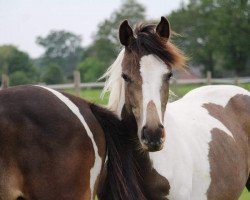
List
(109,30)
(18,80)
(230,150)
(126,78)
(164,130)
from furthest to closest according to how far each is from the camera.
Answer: (109,30) < (18,80) < (230,150) < (126,78) < (164,130)

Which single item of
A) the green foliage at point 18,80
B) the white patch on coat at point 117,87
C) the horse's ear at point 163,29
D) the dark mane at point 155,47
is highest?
the horse's ear at point 163,29

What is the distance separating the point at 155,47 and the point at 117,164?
85cm

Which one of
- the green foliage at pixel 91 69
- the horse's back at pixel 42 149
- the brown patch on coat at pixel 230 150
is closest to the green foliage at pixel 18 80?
the brown patch on coat at pixel 230 150

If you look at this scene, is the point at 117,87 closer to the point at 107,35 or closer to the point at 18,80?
the point at 18,80

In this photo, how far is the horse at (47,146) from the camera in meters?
2.60

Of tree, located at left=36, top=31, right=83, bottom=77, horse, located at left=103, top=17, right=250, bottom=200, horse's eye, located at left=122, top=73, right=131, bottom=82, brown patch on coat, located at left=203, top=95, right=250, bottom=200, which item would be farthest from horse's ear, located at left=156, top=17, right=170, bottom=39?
tree, located at left=36, top=31, right=83, bottom=77

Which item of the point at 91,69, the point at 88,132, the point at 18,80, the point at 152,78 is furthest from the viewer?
the point at 91,69

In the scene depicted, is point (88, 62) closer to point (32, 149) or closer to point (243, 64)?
point (243, 64)

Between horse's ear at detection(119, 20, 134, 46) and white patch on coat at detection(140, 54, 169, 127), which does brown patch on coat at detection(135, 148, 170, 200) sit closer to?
white patch on coat at detection(140, 54, 169, 127)

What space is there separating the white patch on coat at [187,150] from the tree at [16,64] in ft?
48.5

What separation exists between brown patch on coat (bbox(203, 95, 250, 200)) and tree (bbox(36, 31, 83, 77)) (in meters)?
72.0

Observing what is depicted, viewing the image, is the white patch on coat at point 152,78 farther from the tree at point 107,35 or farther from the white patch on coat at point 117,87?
the tree at point 107,35

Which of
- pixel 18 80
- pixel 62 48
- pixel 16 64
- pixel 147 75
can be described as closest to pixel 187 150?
pixel 147 75

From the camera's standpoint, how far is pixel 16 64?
2580 centimetres
